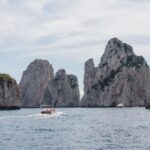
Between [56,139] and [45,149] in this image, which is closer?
[45,149]

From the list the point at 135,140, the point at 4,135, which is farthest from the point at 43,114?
the point at 135,140

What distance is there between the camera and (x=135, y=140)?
80500 millimetres

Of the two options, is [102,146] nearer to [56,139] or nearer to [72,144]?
[72,144]

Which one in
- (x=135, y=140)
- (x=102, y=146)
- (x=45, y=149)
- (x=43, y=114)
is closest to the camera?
(x=45, y=149)

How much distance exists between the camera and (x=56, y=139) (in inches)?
3243

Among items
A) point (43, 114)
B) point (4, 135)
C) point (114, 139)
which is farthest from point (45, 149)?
point (43, 114)

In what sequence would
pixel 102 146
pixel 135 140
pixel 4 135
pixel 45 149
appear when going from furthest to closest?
pixel 4 135 < pixel 135 140 < pixel 102 146 < pixel 45 149

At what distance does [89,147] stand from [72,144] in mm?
4251

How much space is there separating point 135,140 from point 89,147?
1167 centimetres

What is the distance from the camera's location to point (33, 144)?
74625 mm

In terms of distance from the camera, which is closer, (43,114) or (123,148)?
(123,148)

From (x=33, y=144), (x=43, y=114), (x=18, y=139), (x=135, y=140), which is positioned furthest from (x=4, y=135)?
(x=43, y=114)

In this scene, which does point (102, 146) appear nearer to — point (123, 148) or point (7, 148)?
point (123, 148)

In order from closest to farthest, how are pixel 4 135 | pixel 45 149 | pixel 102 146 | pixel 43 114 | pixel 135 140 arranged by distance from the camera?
1. pixel 45 149
2. pixel 102 146
3. pixel 135 140
4. pixel 4 135
5. pixel 43 114
